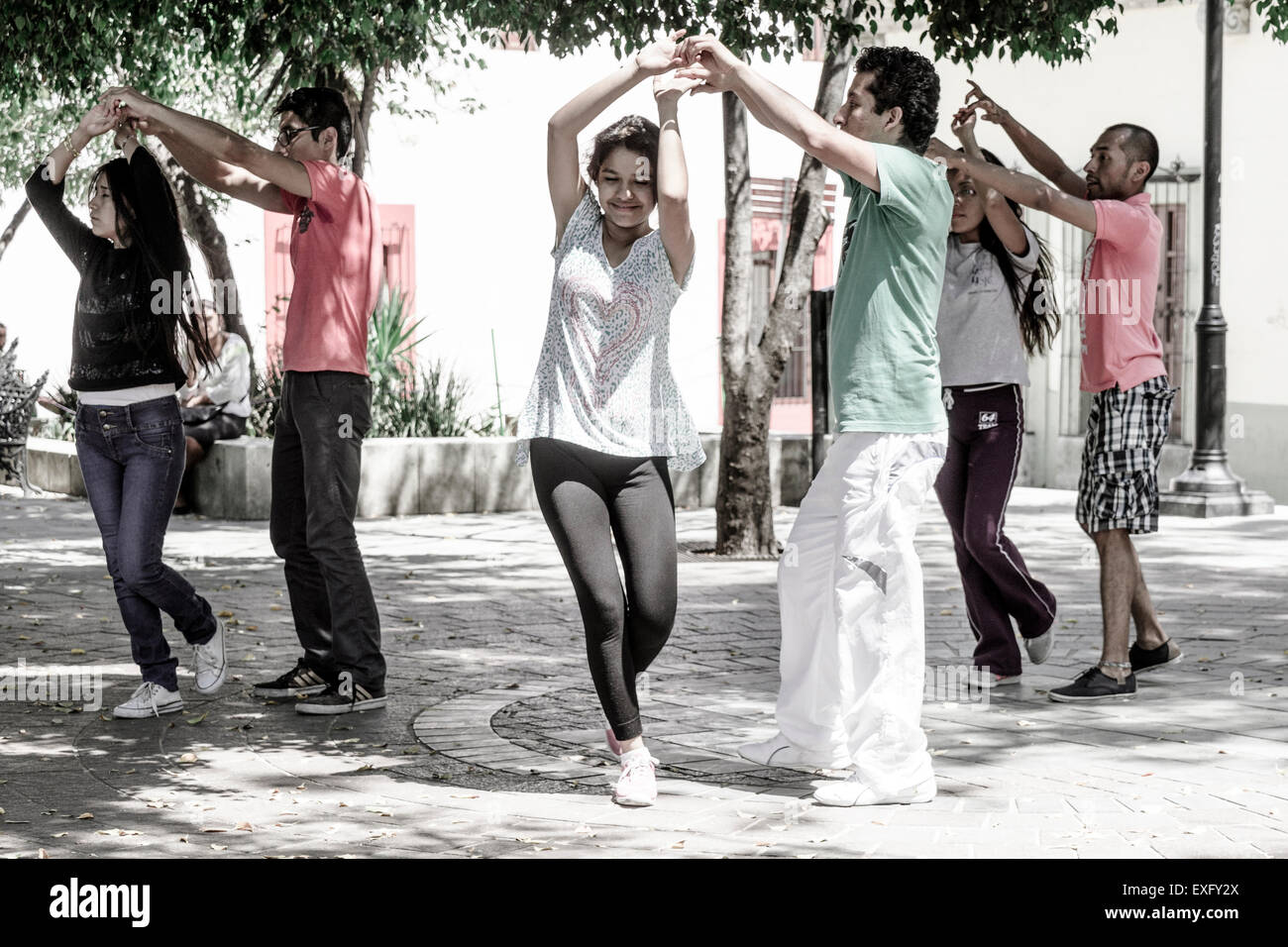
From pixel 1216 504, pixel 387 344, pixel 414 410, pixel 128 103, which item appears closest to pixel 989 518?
pixel 128 103

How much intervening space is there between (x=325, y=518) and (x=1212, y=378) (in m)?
9.86

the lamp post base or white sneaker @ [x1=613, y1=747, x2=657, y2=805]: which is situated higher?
the lamp post base

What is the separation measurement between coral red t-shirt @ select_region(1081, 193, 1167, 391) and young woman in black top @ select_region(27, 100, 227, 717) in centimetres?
325

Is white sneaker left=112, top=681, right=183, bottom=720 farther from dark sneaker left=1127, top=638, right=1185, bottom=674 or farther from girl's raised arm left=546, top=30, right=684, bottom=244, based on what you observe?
dark sneaker left=1127, top=638, right=1185, bottom=674

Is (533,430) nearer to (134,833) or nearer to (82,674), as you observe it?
(134,833)

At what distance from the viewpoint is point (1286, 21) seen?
8.16 meters

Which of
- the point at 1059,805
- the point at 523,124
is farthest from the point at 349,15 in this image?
the point at 523,124

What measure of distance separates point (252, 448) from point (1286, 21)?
7674mm

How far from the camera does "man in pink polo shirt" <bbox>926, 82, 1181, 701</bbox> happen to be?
678 cm

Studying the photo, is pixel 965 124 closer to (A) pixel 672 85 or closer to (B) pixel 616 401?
(A) pixel 672 85

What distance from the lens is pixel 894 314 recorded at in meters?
5.38

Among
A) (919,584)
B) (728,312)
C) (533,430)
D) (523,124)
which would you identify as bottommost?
(919,584)

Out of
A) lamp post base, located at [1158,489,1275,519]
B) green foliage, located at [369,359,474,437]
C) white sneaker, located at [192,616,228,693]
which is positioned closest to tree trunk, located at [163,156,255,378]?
green foliage, located at [369,359,474,437]
